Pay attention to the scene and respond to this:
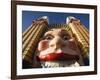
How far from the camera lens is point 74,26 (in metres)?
2.09

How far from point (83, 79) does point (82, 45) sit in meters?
0.33

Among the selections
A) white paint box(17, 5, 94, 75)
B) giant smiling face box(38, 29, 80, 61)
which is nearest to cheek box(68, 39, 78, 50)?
giant smiling face box(38, 29, 80, 61)

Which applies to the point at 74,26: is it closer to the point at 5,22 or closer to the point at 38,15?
the point at 38,15

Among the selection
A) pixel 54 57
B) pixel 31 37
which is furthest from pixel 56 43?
pixel 31 37

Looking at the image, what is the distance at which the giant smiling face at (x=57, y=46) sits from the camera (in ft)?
6.50

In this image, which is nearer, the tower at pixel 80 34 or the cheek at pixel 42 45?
the cheek at pixel 42 45

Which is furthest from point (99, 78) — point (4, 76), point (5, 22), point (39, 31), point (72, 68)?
point (5, 22)

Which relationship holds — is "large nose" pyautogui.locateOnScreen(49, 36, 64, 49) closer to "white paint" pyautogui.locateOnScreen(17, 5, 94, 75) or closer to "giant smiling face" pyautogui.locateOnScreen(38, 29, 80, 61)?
"giant smiling face" pyautogui.locateOnScreen(38, 29, 80, 61)

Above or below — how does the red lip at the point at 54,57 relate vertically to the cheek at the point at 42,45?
below

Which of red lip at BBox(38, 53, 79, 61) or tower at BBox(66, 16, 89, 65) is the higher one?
tower at BBox(66, 16, 89, 65)

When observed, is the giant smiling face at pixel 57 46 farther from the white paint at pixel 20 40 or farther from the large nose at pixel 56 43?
the white paint at pixel 20 40

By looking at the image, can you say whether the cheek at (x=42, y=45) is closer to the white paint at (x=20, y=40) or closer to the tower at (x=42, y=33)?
the tower at (x=42, y=33)

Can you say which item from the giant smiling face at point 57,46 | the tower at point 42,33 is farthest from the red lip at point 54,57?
the tower at point 42,33

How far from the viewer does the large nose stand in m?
2.00
